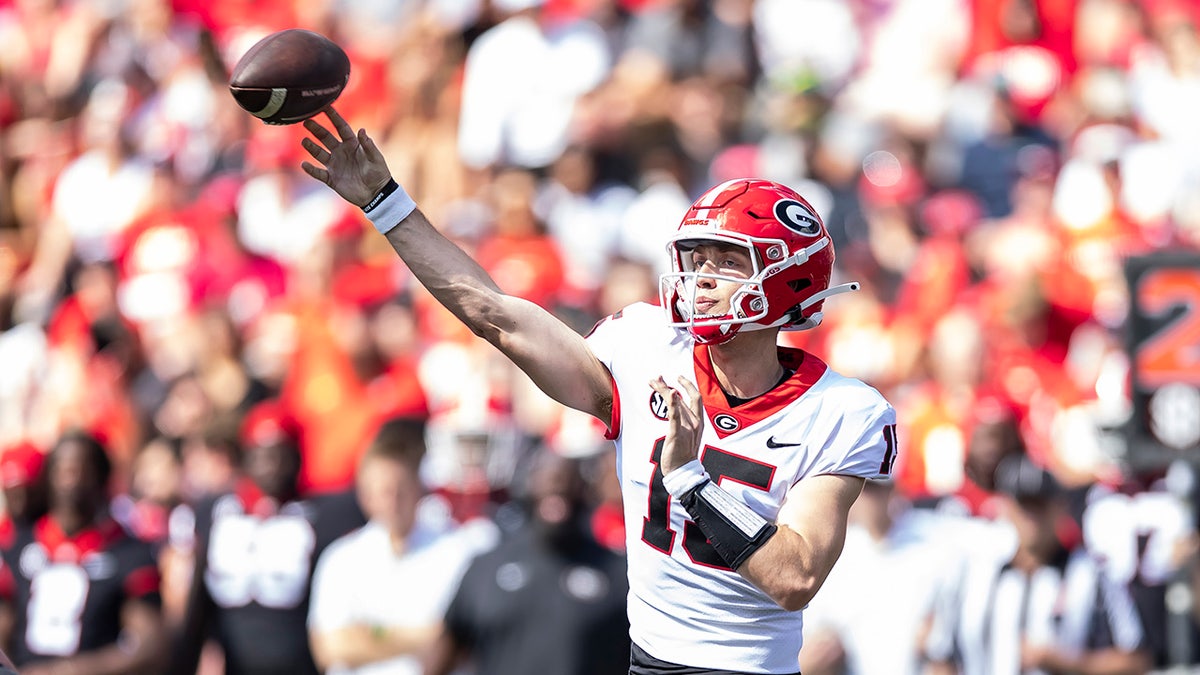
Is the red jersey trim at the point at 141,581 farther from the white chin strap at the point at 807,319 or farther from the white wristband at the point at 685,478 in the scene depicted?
the white wristband at the point at 685,478

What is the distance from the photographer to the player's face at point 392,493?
7.65 m

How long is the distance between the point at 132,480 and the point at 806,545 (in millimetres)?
6785

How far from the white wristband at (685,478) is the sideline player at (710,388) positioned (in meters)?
0.10

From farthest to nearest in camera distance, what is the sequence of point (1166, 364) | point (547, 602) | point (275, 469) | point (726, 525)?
point (275, 469)
point (547, 602)
point (1166, 364)
point (726, 525)

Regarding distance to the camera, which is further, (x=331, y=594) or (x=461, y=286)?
(x=331, y=594)

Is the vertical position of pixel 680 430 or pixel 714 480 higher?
pixel 680 430

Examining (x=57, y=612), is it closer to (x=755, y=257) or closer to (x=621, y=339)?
(x=621, y=339)

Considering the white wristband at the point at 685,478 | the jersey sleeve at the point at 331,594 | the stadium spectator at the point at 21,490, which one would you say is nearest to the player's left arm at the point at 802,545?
the white wristband at the point at 685,478

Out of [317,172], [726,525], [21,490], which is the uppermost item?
[317,172]

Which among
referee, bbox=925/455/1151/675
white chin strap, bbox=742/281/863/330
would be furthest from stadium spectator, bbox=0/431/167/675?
white chin strap, bbox=742/281/863/330

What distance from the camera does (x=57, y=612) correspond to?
7773 millimetres

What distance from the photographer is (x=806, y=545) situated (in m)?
3.99

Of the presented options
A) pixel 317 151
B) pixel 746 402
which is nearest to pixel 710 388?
pixel 746 402

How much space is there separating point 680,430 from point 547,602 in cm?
359
